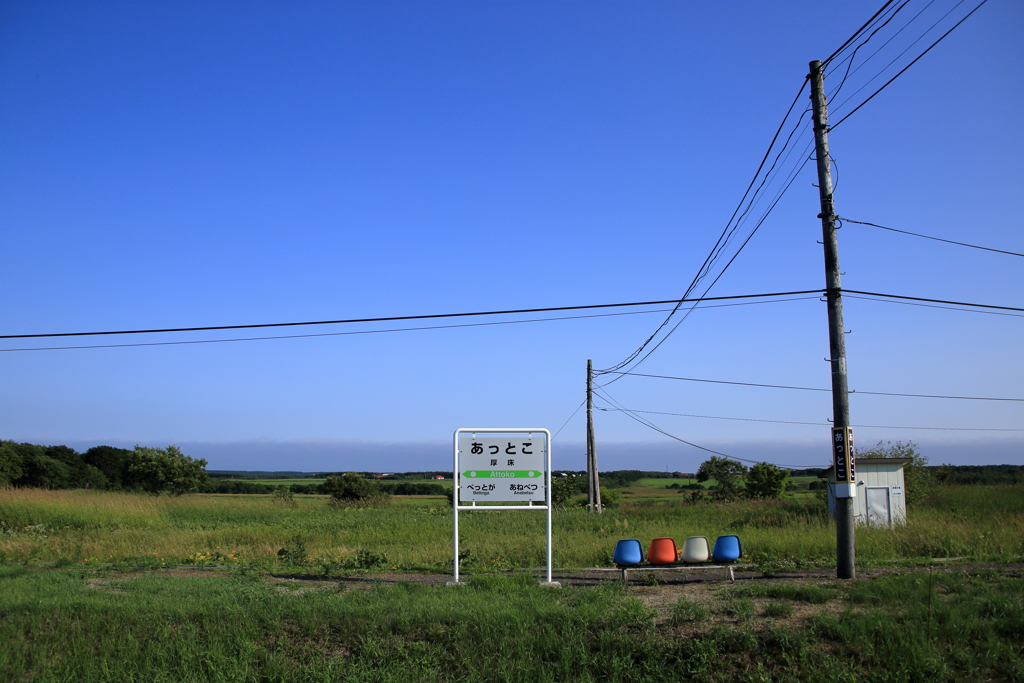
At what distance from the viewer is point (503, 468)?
1170 cm

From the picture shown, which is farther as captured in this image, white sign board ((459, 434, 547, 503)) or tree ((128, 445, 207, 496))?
tree ((128, 445, 207, 496))

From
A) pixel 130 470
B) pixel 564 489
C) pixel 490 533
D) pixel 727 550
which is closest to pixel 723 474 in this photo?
pixel 564 489

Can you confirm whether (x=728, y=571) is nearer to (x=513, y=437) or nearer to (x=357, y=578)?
(x=513, y=437)

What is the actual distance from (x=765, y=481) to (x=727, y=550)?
140ft

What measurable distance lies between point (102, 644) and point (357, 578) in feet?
13.8

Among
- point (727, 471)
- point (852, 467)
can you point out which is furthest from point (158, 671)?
point (727, 471)

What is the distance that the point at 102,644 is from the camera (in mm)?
8398

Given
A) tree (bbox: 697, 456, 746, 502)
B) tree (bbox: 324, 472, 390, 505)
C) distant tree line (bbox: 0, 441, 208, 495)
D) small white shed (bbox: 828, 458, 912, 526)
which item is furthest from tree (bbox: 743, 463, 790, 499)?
distant tree line (bbox: 0, 441, 208, 495)

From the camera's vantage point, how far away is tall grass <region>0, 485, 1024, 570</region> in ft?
45.4

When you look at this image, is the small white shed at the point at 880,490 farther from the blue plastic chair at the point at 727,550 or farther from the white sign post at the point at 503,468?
the white sign post at the point at 503,468

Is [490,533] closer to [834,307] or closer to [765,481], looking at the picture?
[834,307]

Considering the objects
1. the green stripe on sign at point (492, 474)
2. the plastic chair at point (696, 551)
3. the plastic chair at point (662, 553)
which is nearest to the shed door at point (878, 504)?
the plastic chair at point (696, 551)

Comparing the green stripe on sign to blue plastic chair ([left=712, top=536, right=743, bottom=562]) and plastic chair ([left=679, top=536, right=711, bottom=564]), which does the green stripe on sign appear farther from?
blue plastic chair ([left=712, top=536, right=743, bottom=562])

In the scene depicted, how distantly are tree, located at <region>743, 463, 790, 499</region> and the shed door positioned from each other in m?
26.5
